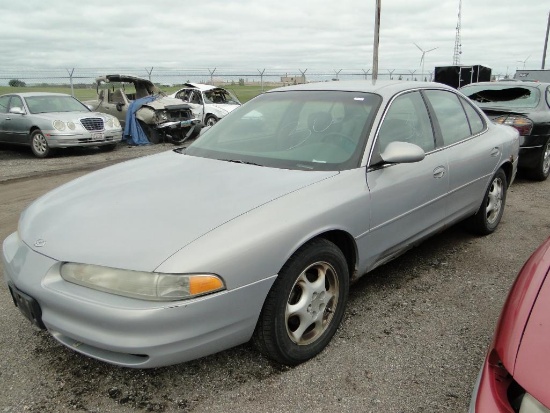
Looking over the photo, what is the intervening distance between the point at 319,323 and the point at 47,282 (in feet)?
4.67

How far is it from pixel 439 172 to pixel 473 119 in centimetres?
114

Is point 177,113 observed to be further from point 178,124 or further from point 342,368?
point 342,368

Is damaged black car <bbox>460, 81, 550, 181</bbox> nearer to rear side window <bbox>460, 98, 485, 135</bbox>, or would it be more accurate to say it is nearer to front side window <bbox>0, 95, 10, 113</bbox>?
rear side window <bbox>460, 98, 485, 135</bbox>

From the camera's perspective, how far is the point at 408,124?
11.1 ft

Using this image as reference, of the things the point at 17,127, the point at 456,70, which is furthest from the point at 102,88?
the point at 456,70

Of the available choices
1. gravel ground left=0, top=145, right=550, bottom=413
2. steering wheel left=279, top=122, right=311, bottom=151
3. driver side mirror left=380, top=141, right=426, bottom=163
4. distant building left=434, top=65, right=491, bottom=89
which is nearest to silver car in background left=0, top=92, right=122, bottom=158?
gravel ground left=0, top=145, right=550, bottom=413

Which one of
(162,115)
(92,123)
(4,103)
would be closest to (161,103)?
(162,115)

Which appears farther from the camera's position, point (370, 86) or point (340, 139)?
point (370, 86)

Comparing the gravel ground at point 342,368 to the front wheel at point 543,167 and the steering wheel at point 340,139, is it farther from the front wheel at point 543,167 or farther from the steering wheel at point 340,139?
the front wheel at point 543,167

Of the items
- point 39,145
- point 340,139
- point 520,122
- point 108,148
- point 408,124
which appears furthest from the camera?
point 108,148

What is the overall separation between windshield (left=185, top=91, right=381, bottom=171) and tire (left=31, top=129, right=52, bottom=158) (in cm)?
782

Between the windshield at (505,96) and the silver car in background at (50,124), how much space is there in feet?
25.8

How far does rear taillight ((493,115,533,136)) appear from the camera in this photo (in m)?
6.36

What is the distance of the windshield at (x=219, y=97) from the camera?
14677 millimetres
